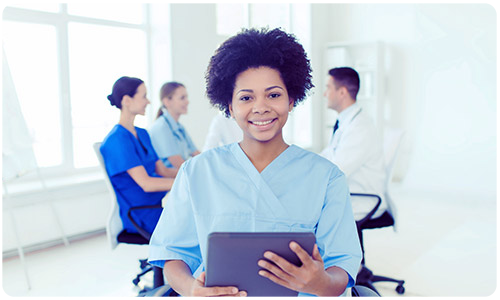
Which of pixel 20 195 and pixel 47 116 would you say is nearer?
pixel 20 195

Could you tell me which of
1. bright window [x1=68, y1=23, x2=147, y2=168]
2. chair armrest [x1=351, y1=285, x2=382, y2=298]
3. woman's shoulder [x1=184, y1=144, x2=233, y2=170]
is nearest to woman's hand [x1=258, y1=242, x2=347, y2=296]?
chair armrest [x1=351, y1=285, x2=382, y2=298]

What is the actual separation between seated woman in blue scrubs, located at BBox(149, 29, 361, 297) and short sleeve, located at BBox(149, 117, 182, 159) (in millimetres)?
1698

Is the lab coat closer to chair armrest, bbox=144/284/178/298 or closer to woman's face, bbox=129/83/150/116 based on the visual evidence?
woman's face, bbox=129/83/150/116

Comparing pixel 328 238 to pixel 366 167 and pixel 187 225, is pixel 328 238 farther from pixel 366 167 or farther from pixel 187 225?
pixel 366 167

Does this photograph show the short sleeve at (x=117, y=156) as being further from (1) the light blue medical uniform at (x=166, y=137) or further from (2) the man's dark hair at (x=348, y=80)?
(2) the man's dark hair at (x=348, y=80)

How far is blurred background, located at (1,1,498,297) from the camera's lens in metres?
3.03

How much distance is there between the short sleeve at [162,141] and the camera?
2873 millimetres

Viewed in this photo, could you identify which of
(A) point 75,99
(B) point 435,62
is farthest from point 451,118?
(A) point 75,99

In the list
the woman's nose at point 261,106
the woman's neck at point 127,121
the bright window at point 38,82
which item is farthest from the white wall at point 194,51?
the woman's nose at point 261,106

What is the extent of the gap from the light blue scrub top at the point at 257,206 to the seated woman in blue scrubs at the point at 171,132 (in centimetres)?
172

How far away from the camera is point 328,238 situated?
3.64 ft

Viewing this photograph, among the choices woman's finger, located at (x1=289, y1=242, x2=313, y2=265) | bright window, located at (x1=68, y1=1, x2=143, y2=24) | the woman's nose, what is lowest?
woman's finger, located at (x1=289, y1=242, x2=313, y2=265)

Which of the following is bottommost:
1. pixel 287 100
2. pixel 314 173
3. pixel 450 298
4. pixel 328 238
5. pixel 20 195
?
pixel 450 298

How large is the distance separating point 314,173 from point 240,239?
38 centimetres
